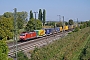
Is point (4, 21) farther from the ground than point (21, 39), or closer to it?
farther from the ground

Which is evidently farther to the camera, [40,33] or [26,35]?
[40,33]

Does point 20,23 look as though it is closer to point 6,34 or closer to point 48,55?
point 6,34

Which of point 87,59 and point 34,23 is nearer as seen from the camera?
point 87,59

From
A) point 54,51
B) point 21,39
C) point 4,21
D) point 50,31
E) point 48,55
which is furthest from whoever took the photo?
point 50,31

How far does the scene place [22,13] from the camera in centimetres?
10912

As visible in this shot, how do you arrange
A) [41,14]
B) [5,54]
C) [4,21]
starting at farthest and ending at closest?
[41,14] → [4,21] → [5,54]

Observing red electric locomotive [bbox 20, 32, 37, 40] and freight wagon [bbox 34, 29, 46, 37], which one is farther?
freight wagon [bbox 34, 29, 46, 37]

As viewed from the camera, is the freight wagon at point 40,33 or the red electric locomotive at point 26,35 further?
the freight wagon at point 40,33

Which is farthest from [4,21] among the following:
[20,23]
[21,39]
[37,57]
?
[37,57]

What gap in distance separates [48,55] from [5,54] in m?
8.34

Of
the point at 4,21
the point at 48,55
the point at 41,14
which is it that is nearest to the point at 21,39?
the point at 4,21

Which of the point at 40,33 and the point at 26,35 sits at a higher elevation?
the point at 26,35

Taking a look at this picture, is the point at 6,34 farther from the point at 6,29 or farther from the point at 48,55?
the point at 48,55

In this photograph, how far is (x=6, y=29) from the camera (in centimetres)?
4628
